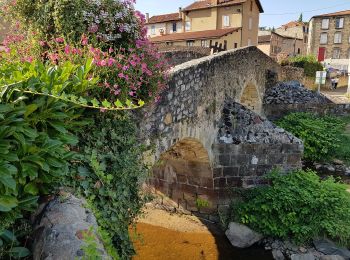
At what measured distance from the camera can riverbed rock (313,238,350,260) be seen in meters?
7.39

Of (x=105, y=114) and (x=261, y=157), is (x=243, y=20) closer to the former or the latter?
(x=261, y=157)

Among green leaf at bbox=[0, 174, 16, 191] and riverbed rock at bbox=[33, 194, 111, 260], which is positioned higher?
green leaf at bbox=[0, 174, 16, 191]

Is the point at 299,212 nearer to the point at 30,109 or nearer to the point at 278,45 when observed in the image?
the point at 30,109

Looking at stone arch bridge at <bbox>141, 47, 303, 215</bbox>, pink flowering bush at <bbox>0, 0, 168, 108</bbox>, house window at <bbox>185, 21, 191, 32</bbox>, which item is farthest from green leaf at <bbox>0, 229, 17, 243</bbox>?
house window at <bbox>185, 21, 191, 32</bbox>

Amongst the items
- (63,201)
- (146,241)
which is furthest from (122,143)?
(146,241)

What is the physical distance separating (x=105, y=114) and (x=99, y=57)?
1.75 feet

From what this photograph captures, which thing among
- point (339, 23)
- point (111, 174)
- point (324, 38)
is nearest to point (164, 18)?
point (324, 38)

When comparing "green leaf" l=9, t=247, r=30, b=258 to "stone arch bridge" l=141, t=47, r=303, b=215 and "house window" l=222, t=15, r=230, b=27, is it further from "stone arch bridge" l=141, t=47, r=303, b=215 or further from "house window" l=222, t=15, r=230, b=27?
"house window" l=222, t=15, r=230, b=27

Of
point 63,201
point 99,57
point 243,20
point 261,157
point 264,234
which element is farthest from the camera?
point 243,20

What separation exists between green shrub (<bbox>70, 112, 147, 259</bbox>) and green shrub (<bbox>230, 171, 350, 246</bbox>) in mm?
4881

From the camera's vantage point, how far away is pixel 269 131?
880cm

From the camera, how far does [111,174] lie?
3.34 m

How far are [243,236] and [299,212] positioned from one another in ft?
4.43

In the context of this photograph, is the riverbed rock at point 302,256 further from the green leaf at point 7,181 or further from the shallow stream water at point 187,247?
the green leaf at point 7,181
